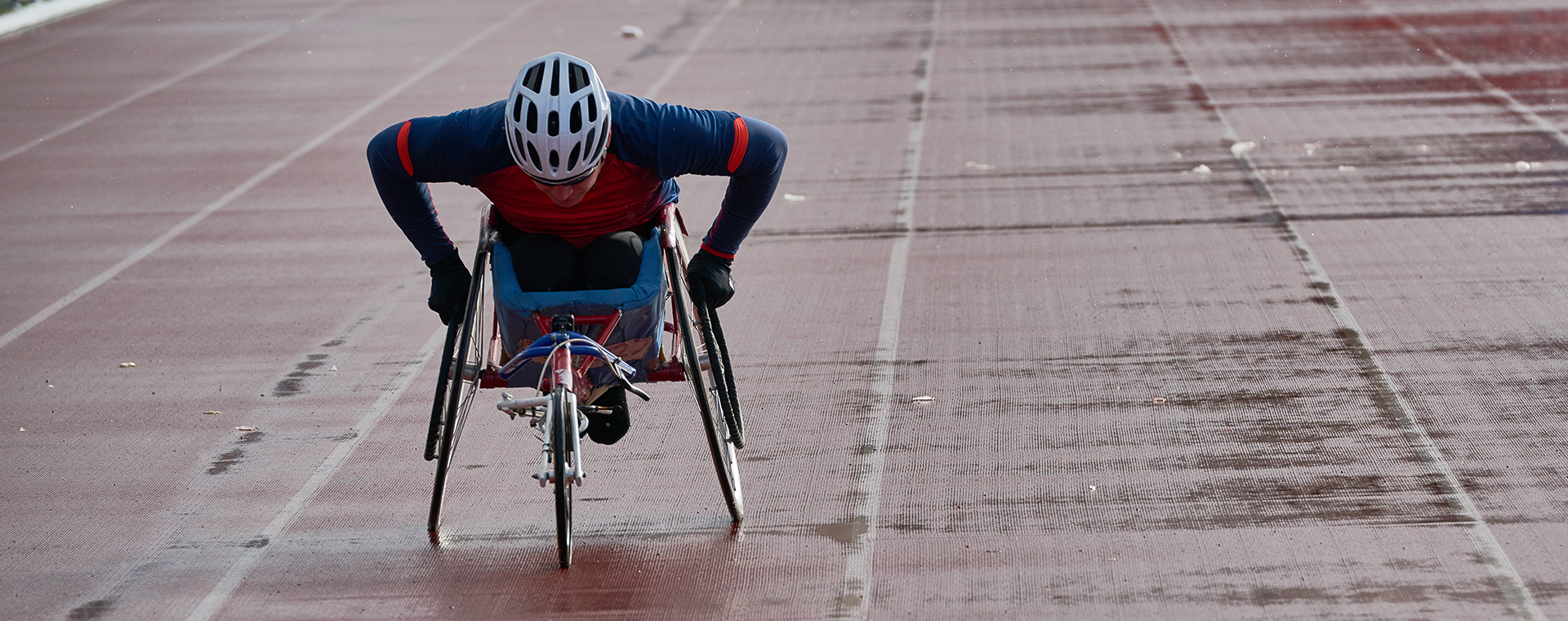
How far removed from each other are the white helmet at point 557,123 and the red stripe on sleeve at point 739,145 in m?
0.39

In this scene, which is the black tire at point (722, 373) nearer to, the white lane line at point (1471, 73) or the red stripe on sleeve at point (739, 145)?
the red stripe on sleeve at point (739, 145)

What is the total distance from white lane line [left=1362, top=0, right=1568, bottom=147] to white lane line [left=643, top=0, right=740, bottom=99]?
722cm

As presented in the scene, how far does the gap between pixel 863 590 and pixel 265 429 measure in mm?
2885

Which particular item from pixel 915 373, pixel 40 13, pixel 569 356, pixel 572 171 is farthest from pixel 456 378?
pixel 40 13

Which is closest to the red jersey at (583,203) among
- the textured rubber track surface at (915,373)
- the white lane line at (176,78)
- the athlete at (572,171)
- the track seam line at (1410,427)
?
the athlete at (572,171)

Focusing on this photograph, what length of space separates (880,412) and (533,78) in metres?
2.34

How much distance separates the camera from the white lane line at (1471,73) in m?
10.4

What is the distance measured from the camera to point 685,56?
15.3 metres

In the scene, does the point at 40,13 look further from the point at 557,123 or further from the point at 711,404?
the point at 557,123

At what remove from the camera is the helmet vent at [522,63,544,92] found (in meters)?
3.89

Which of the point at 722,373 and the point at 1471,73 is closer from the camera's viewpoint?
the point at 722,373

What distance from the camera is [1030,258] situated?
25.7ft

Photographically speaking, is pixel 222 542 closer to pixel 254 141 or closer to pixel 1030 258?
pixel 1030 258

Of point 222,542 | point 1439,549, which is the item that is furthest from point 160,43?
point 1439,549
